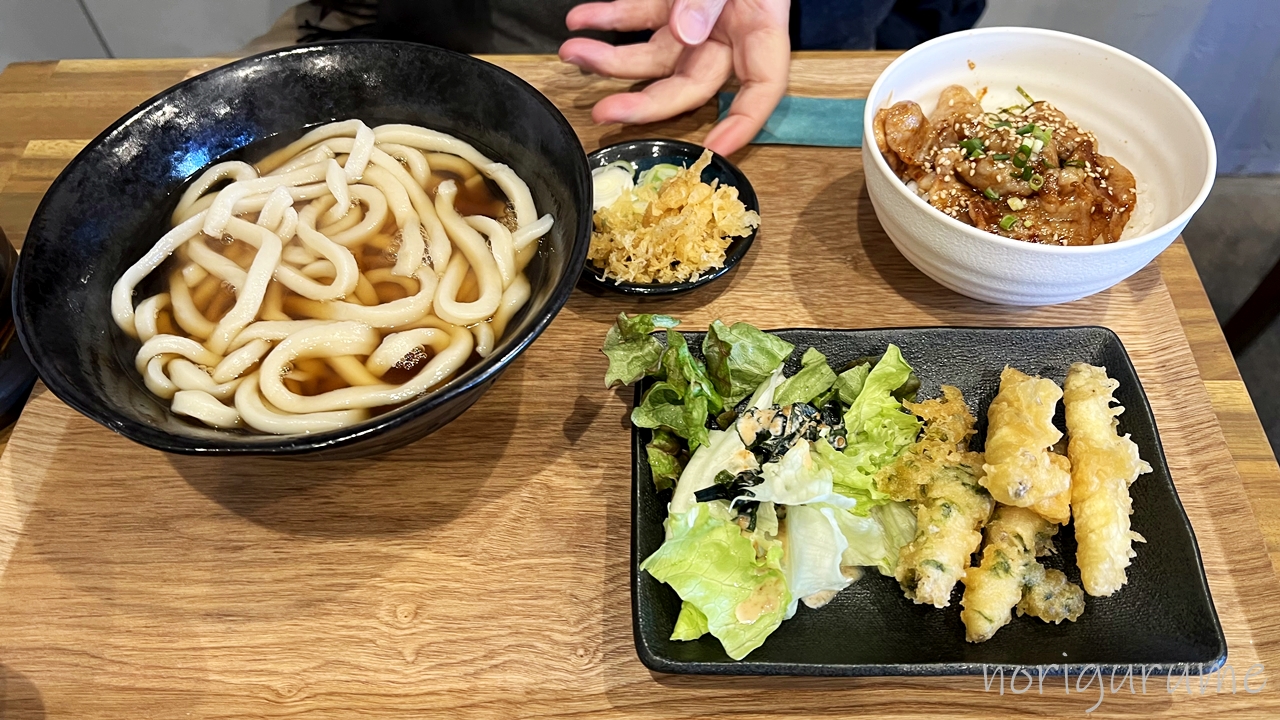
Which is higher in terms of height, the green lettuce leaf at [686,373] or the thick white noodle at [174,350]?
the thick white noodle at [174,350]

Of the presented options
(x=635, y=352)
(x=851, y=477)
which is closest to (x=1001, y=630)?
(x=851, y=477)

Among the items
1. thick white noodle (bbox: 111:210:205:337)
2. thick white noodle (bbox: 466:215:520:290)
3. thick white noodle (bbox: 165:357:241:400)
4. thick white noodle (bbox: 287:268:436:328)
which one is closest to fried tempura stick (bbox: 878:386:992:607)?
thick white noodle (bbox: 466:215:520:290)

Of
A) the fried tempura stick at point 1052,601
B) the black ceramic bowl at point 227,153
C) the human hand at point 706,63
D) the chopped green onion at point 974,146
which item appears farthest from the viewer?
the human hand at point 706,63

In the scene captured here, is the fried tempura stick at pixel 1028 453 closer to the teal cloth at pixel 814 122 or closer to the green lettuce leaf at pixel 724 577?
the green lettuce leaf at pixel 724 577

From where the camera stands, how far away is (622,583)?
1356mm

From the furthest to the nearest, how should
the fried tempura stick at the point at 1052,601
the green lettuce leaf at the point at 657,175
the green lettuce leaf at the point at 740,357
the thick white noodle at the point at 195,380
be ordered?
the green lettuce leaf at the point at 657,175
the green lettuce leaf at the point at 740,357
the thick white noodle at the point at 195,380
the fried tempura stick at the point at 1052,601

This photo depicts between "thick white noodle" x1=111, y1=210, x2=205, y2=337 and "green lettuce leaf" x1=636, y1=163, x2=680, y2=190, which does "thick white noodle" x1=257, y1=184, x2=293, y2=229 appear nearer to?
"thick white noodle" x1=111, y1=210, x2=205, y2=337

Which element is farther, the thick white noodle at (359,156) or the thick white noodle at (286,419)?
the thick white noodle at (359,156)

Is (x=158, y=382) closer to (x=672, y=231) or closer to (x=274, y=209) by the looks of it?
(x=274, y=209)

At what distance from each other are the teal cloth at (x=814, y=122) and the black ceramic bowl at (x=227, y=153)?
2.54 ft

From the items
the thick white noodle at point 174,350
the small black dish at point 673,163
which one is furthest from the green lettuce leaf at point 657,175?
the thick white noodle at point 174,350

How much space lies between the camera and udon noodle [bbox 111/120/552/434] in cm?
136

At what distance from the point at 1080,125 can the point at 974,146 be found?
0.34 metres

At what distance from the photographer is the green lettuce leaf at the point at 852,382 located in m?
1.44
